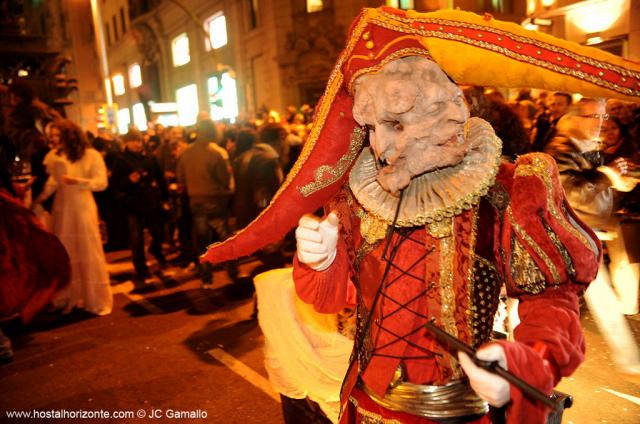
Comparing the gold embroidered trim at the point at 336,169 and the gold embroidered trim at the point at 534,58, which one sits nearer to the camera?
the gold embroidered trim at the point at 534,58

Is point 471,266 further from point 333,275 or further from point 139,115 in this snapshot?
point 139,115

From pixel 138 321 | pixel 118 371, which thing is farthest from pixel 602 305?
pixel 138 321

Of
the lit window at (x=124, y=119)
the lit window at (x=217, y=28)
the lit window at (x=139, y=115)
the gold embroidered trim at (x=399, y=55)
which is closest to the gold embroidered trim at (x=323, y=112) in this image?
the gold embroidered trim at (x=399, y=55)

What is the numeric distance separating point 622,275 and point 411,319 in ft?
13.9

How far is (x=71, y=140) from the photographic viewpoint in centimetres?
591

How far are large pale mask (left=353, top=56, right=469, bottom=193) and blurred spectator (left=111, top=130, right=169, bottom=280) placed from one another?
→ 268 inches

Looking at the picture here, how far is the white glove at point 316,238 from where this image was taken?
1566 millimetres

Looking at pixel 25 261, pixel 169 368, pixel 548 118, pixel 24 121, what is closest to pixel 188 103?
pixel 24 121

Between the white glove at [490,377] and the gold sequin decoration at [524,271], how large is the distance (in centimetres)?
30

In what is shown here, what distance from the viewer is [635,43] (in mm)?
9812

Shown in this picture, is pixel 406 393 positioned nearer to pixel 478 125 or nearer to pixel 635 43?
pixel 478 125

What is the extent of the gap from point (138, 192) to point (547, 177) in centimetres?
712

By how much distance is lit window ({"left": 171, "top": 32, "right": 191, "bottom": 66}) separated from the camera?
31.6 metres

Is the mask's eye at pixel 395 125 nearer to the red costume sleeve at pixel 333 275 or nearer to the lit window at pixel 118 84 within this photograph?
the red costume sleeve at pixel 333 275
